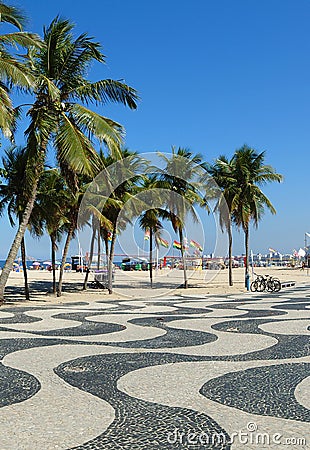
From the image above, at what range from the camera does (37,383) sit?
598cm

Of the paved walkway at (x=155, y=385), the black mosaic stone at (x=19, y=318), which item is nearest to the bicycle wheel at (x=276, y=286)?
the paved walkway at (x=155, y=385)

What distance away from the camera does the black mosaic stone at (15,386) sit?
533 cm

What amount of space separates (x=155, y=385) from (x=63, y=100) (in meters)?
12.0

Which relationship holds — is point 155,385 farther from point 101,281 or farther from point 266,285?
point 101,281

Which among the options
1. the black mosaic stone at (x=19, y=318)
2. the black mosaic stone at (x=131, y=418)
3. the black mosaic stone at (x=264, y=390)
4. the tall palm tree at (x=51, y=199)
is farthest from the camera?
the tall palm tree at (x=51, y=199)

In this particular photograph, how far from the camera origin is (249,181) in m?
26.1

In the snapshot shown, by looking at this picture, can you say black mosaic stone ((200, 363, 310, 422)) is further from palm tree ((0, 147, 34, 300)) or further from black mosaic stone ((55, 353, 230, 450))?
palm tree ((0, 147, 34, 300))

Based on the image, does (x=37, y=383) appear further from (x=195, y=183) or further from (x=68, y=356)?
(x=195, y=183)

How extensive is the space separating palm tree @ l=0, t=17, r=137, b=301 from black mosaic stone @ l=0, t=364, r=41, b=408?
883 centimetres

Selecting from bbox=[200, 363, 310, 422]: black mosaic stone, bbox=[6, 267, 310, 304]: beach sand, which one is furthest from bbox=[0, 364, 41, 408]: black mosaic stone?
bbox=[6, 267, 310, 304]: beach sand

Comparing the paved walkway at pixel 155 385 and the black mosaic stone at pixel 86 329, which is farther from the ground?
the black mosaic stone at pixel 86 329

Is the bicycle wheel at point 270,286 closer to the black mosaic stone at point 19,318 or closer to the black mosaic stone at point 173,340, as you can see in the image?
the black mosaic stone at point 19,318

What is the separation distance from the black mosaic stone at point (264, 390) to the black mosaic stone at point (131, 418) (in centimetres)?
66

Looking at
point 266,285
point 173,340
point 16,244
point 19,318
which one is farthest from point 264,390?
point 266,285
